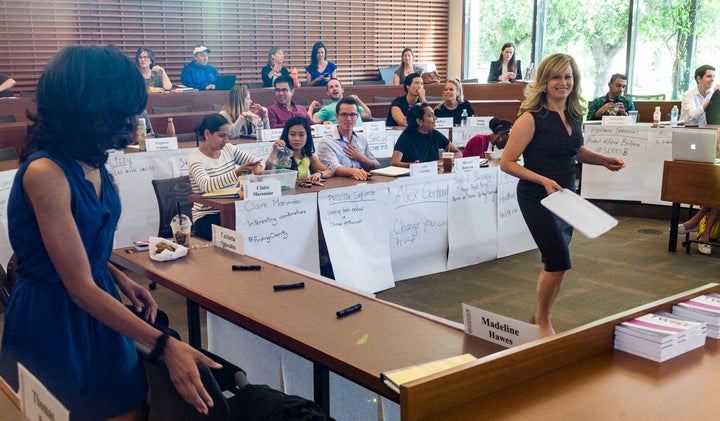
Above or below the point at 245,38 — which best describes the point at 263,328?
below

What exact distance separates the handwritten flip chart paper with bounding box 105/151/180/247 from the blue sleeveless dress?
367cm

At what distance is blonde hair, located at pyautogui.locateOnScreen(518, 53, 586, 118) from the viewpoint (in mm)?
3213

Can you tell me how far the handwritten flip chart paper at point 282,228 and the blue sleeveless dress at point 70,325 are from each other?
227cm

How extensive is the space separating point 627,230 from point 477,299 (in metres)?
2.60

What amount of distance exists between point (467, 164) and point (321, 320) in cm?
301

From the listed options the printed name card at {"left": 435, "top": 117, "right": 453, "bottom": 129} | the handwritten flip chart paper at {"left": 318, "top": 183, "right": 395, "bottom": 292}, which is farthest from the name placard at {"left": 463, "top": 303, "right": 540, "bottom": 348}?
the printed name card at {"left": 435, "top": 117, "right": 453, "bottom": 129}

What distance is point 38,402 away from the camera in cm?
120

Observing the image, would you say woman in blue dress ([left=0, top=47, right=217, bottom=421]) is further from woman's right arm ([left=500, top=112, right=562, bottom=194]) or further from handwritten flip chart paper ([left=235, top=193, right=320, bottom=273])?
handwritten flip chart paper ([left=235, top=193, right=320, bottom=273])

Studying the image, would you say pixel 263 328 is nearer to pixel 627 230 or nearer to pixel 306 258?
pixel 306 258

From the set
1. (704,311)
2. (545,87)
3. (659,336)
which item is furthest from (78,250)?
(545,87)

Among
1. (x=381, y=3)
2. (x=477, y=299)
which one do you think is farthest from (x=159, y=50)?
(x=477, y=299)

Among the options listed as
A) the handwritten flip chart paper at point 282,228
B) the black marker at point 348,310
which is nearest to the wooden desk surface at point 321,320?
the black marker at point 348,310

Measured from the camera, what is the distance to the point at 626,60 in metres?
10.0

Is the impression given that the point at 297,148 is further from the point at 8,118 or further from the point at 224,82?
the point at 224,82
